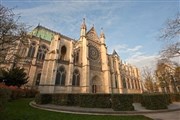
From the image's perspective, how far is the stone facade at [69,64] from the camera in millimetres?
24328

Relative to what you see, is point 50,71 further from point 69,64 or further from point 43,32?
point 43,32

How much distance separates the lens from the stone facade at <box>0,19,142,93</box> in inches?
958

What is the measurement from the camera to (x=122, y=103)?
10.7 metres

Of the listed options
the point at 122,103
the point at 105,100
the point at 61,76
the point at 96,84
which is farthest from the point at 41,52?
the point at 122,103

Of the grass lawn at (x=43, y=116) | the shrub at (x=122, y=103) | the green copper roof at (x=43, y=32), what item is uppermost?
the green copper roof at (x=43, y=32)

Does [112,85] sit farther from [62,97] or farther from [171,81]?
[62,97]

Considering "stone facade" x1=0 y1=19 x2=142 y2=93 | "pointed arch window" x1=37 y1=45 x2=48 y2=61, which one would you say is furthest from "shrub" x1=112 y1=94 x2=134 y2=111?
"pointed arch window" x1=37 y1=45 x2=48 y2=61

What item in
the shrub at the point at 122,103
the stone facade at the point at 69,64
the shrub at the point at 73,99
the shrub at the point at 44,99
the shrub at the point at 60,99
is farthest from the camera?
the stone facade at the point at 69,64

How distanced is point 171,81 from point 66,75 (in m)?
31.8

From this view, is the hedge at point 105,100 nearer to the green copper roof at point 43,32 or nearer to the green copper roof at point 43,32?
the green copper roof at point 43,32

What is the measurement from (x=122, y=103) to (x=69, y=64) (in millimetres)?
18527

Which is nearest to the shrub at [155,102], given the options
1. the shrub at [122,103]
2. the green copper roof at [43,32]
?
the shrub at [122,103]

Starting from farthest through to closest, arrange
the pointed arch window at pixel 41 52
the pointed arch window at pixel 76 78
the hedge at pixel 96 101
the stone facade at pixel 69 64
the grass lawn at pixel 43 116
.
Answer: the pointed arch window at pixel 41 52 < the pointed arch window at pixel 76 78 < the stone facade at pixel 69 64 < the hedge at pixel 96 101 < the grass lawn at pixel 43 116

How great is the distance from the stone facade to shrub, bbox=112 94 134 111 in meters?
15.5
